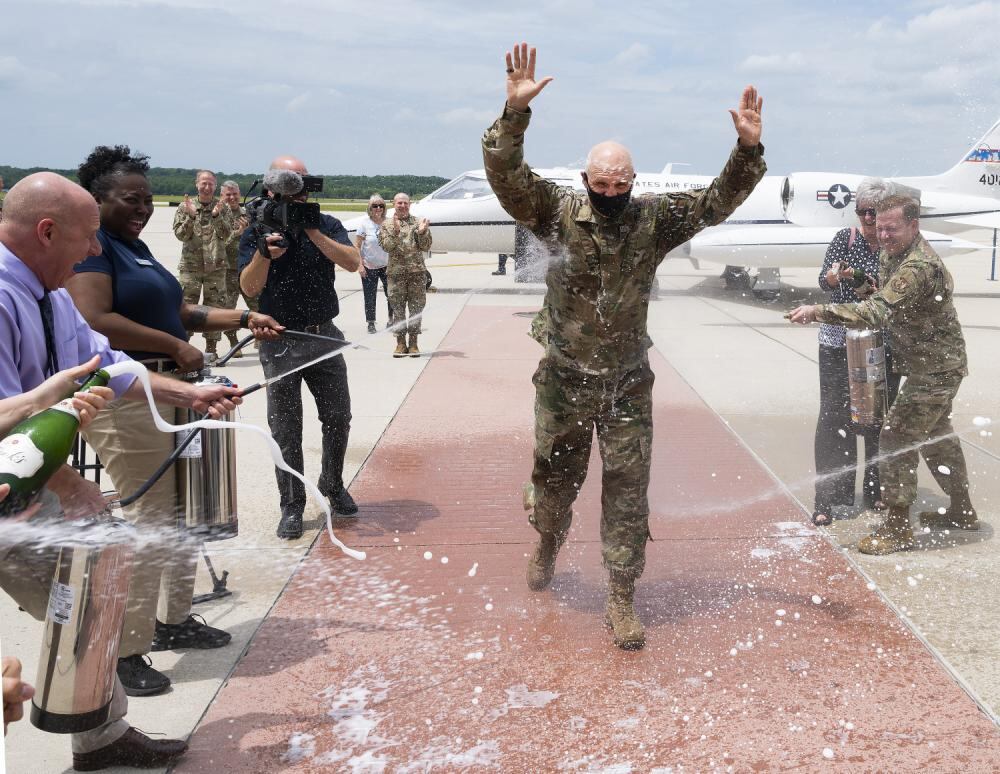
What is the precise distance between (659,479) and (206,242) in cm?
695

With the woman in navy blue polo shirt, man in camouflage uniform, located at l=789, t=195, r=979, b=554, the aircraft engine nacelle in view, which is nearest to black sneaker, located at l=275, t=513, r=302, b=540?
the woman in navy blue polo shirt

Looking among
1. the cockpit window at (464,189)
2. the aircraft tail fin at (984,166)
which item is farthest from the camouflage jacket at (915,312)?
the aircraft tail fin at (984,166)

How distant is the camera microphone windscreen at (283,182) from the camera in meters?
4.74

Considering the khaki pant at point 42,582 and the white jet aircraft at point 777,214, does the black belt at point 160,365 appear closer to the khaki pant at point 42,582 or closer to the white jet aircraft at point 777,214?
the khaki pant at point 42,582

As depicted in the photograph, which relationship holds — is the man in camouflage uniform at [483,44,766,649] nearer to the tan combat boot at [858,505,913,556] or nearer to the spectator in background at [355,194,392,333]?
the tan combat boot at [858,505,913,556]

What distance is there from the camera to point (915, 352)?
15.9 ft

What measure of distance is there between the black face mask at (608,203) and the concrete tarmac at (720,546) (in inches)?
71.7

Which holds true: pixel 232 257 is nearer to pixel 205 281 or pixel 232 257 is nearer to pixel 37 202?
pixel 205 281

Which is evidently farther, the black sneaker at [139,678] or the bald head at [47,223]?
the black sneaker at [139,678]

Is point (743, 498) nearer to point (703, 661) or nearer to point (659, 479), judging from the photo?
point (659, 479)

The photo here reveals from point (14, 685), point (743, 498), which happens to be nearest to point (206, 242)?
point (743, 498)

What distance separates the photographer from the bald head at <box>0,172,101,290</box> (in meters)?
2.58

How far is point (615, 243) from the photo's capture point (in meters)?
3.75

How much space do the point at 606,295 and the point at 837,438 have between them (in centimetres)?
235
